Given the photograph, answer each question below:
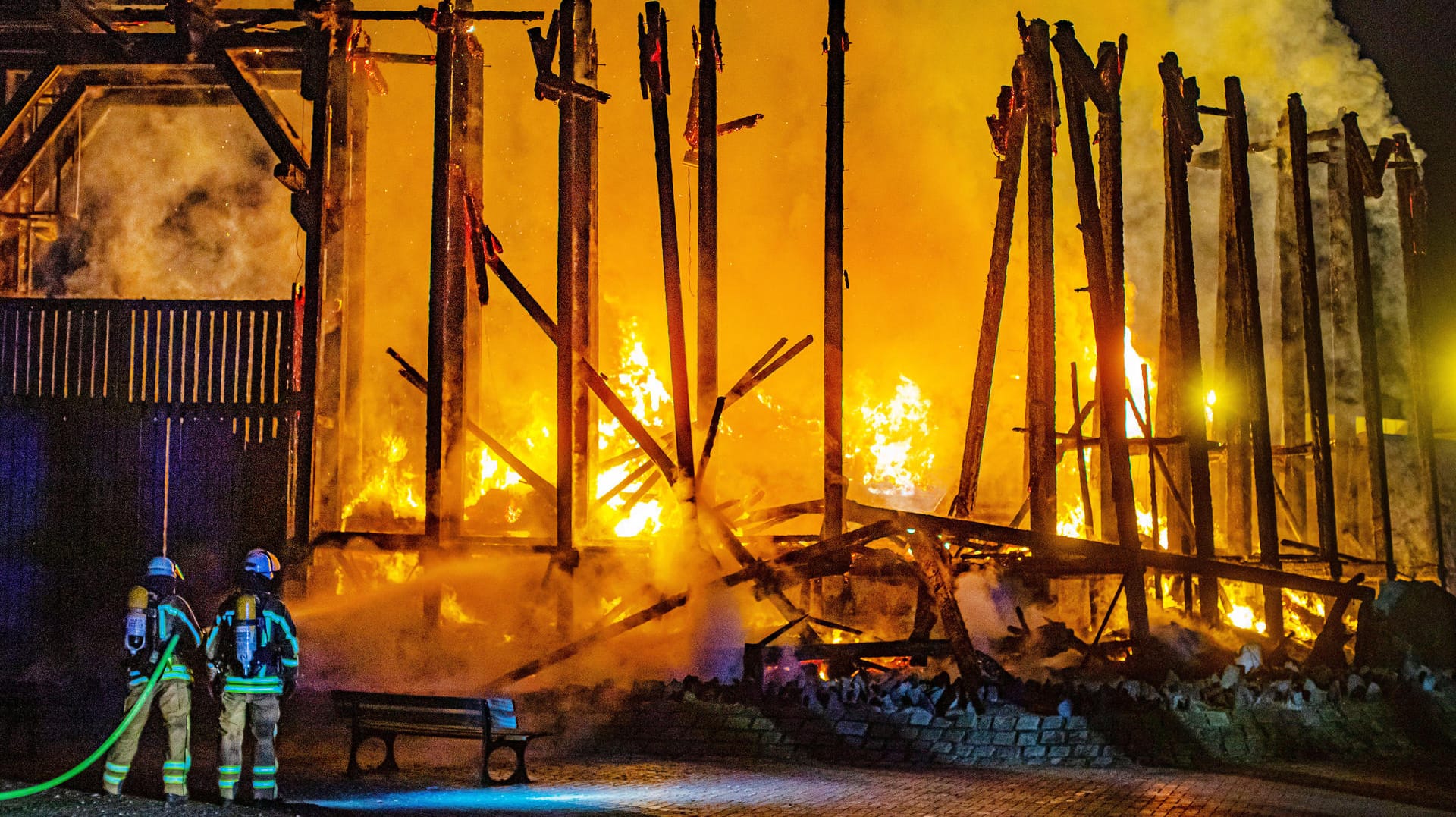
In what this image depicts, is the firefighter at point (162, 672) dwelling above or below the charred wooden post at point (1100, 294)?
below

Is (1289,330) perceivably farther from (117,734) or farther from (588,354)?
(117,734)

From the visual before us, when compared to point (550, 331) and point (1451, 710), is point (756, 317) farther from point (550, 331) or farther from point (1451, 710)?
point (1451, 710)

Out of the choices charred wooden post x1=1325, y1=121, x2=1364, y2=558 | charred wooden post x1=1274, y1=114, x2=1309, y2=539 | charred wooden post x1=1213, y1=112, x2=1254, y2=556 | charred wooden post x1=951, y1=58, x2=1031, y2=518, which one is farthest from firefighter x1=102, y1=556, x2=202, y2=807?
charred wooden post x1=1325, y1=121, x2=1364, y2=558

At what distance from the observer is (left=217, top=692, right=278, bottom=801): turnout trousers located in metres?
8.50

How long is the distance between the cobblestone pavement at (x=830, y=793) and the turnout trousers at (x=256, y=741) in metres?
0.33

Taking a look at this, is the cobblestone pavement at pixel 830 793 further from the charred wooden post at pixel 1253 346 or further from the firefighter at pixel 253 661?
the charred wooden post at pixel 1253 346

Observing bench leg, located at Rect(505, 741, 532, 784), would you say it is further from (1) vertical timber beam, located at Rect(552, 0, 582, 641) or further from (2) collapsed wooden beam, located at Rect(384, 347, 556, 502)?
(2) collapsed wooden beam, located at Rect(384, 347, 556, 502)

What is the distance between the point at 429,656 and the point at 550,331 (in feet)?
13.0

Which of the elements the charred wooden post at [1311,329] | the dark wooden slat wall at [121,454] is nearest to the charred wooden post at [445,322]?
the dark wooden slat wall at [121,454]

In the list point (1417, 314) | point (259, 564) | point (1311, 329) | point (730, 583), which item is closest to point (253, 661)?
point (259, 564)

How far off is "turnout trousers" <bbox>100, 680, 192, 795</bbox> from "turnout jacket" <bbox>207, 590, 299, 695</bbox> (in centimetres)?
33

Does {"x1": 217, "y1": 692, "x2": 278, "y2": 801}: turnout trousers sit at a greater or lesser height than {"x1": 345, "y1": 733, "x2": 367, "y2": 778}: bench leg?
greater

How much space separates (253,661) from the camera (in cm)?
876

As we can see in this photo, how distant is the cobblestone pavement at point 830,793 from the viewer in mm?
8602
